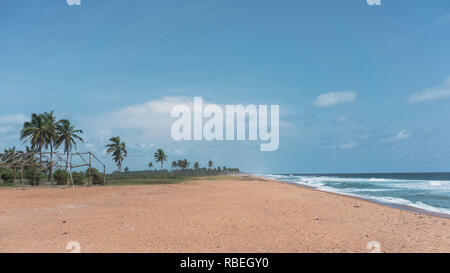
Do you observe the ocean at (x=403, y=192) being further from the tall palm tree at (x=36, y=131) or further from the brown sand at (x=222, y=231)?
the tall palm tree at (x=36, y=131)

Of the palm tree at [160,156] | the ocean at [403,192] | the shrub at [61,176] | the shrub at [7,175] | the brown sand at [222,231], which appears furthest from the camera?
the palm tree at [160,156]

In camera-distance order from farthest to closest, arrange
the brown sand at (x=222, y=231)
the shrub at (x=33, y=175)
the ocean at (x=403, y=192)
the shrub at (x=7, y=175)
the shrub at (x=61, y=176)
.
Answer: the shrub at (x=7, y=175), the shrub at (x=61, y=176), the shrub at (x=33, y=175), the ocean at (x=403, y=192), the brown sand at (x=222, y=231)

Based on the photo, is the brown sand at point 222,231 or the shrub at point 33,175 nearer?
the brown sand at point 222,231

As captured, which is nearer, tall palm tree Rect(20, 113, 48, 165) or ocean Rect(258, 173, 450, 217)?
ocean Rect(258, 173, 450, 217)

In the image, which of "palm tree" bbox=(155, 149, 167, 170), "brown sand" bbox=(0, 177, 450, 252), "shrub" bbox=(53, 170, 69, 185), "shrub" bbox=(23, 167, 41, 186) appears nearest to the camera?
"brown sand" bbox=(0, 177, 450, 252)

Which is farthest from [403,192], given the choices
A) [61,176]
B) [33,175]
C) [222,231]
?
[33,175]

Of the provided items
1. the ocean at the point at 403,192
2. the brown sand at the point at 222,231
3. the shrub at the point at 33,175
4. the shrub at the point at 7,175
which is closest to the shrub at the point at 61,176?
the shrub at the point at 33,175

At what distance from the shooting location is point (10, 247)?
682 cm

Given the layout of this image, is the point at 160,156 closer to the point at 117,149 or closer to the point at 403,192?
the point at 117,149

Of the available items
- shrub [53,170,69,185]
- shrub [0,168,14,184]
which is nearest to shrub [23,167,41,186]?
shrub [0,168,14,184]

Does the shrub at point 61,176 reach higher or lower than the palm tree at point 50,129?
lower

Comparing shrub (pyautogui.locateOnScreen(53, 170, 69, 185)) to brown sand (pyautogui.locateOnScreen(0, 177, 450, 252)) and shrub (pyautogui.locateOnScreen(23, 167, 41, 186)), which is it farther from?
brown sand (pyautogui.locateOnScreen(0, 177, 450, 252))

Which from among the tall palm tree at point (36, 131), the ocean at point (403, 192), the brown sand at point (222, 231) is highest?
the tall palm tree at point (36, 131)
